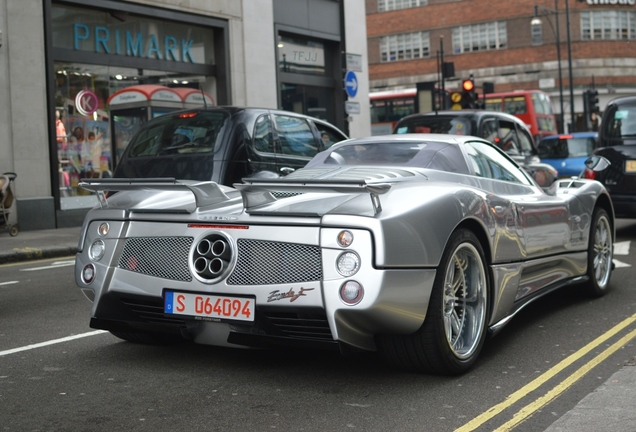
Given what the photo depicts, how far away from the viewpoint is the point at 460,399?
445 centimetres

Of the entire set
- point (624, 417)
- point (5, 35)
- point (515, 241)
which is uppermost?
point (5, 35)

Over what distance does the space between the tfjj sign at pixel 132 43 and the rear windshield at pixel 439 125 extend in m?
6.98

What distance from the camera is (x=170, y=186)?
16.1 ft

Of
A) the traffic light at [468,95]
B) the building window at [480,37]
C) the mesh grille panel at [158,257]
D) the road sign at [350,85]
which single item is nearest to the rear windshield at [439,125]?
the road sign at [350,85]

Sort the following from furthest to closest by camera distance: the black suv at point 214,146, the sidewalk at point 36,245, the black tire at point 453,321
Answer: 1. the sidewalk at point 36,245
2. the black suv at point 214,146
3. the black tire at point 453,321

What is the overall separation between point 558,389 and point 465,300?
0.72 metres

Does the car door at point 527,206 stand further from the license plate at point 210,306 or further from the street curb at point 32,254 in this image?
the street curb at point 32,254

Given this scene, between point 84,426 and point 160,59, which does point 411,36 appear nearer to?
point 160,59

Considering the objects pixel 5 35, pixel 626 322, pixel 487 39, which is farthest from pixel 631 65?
pixel 626 322

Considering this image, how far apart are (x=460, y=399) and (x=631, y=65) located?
206ft

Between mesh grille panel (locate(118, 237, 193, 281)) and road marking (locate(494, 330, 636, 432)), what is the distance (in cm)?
170

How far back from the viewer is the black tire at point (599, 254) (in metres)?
7.25

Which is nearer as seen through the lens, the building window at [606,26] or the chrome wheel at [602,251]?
the chrome wheel at [602,251]

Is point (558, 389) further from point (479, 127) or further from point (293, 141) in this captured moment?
point (479, 127)
